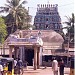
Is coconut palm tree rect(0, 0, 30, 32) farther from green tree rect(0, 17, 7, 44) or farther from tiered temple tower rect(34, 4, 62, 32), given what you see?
tiered temple tower rect(34, 4, 62, 32)

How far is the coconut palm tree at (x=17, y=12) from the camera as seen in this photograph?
54.0 m

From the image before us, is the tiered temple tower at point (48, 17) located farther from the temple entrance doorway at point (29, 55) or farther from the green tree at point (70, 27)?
the temple entrance doorway at point (29, 55)

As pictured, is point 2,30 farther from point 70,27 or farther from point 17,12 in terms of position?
point 70,27

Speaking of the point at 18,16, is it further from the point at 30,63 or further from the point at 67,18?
the point at 30,63

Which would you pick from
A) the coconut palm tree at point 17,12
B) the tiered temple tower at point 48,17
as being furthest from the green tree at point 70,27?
the tiered temple tower at point 48,17

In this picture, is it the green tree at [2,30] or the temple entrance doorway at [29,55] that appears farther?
the green tree at [2,30]

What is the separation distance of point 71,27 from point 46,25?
31.2 metres

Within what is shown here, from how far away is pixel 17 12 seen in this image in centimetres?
5419

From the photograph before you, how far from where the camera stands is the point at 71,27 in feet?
179

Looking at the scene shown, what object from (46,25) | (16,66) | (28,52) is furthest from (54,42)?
(46,25)

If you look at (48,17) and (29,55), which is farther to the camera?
(48,17)

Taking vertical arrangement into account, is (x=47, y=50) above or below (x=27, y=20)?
below

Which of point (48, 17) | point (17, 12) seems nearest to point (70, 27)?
→ point (17, 12)

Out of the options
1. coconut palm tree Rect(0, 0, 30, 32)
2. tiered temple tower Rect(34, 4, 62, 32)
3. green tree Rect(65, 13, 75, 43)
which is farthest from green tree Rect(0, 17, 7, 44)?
tiered temple tower Rect(34, 4, 62, 32)
